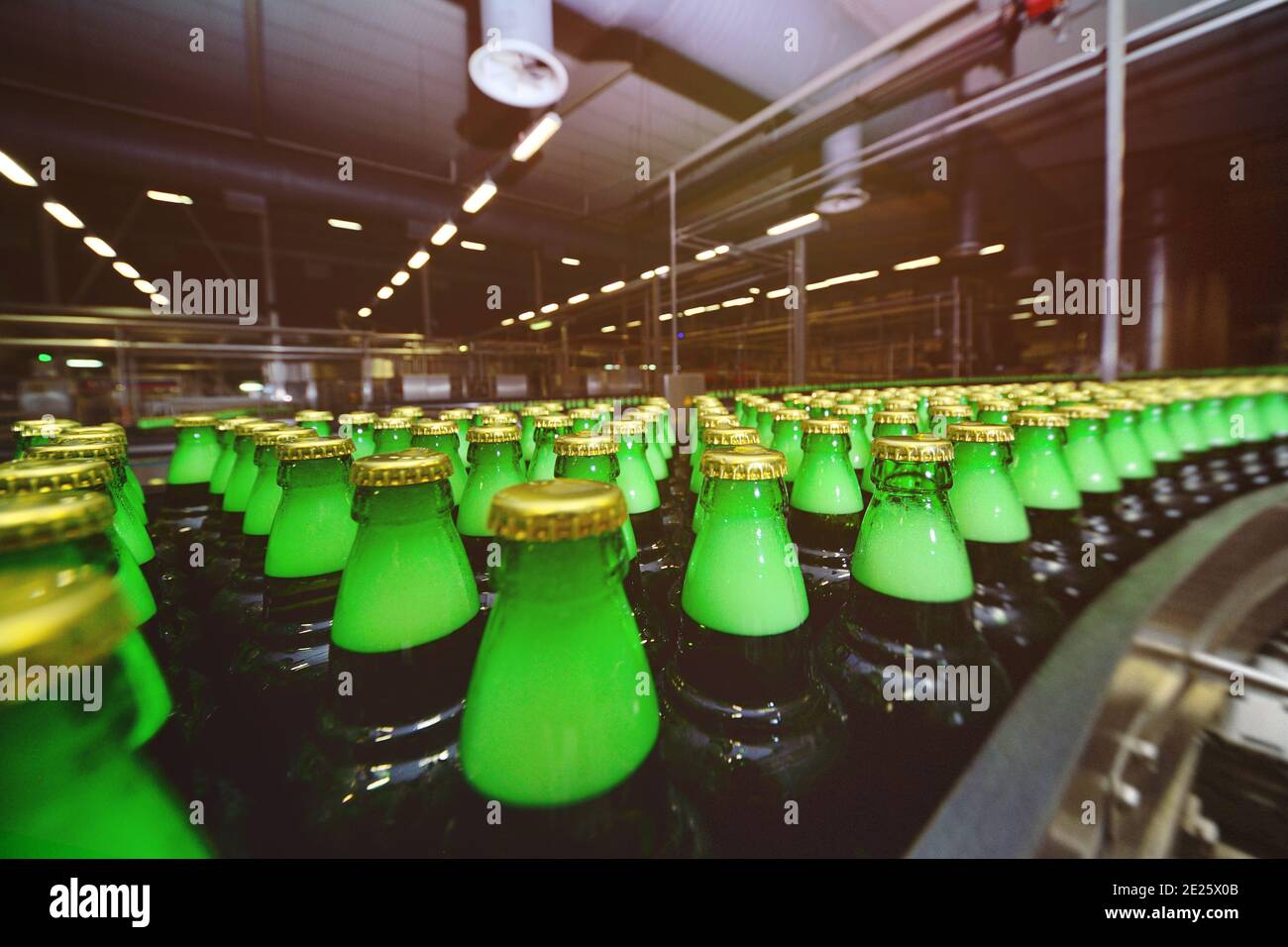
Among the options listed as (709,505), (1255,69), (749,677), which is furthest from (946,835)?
(1255,69)

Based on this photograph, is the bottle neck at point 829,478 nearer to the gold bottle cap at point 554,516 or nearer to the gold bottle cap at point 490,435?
the gold bottle cap at point 490,435

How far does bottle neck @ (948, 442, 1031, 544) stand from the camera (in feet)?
2.85

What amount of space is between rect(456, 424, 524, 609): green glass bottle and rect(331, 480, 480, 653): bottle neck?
29 cm

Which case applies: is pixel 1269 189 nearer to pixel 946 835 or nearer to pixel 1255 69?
pixel 1255 69

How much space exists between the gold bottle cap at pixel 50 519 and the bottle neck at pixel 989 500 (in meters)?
1.03

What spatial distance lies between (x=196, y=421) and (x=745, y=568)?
148 centimetres

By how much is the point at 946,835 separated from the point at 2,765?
649 millimetres

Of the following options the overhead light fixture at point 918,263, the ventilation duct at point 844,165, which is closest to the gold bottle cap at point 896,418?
the ventilation duct at point 844,165

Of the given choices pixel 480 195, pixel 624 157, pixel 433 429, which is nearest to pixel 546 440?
pixel 433 429

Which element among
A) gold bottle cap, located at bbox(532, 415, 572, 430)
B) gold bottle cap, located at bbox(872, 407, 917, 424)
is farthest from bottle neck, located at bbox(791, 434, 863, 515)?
gold bottle cap, located at bbox(532, 415, 572, 430)

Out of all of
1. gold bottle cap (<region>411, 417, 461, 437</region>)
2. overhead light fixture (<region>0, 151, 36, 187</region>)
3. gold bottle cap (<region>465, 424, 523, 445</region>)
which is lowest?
gold bottle cap (<region>465, 424, 523, 445</region>)

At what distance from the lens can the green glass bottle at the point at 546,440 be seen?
46.8 inches

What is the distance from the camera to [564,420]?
1203 millimetres

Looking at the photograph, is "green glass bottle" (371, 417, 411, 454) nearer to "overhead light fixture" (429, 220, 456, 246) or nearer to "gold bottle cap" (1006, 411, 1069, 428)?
"gold bottle cap" (1006, 411, 1069, 428)
